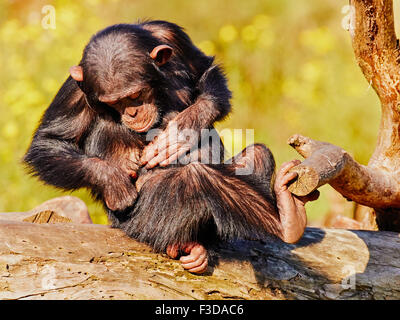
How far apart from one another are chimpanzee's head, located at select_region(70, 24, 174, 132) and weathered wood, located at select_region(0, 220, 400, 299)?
2.45ft

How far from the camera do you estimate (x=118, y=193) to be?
3258 millimetres

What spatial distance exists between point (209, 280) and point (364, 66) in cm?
185

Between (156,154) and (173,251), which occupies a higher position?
(156,154)

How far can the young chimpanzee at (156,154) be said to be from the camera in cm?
305

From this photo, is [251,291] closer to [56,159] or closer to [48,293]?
[48,293]

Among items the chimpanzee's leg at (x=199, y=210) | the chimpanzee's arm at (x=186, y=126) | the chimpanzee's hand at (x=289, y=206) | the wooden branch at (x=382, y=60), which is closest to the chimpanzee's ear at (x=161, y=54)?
the chimpanzee's arm at (x=186, y=126)

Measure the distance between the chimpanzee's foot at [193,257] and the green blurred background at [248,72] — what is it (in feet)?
6.21

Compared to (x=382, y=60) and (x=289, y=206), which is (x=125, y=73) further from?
(x=382, y=60)

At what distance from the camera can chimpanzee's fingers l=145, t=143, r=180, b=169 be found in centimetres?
338

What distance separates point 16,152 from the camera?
613 cm

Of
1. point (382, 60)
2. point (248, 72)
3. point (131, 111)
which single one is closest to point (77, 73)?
point (131, 111)

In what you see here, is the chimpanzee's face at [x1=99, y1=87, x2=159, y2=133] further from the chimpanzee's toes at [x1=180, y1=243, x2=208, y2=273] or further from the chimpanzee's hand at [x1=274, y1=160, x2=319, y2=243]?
the chimpanzee's hand at [x1=274, y1=160, x2=319, y2=243]

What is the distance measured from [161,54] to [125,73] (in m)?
0.31

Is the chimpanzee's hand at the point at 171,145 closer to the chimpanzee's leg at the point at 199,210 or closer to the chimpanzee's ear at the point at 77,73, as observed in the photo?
the chimpanzee's leg at the point at 199,210
